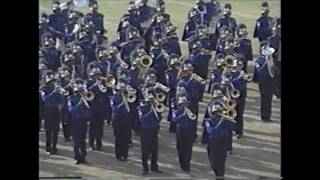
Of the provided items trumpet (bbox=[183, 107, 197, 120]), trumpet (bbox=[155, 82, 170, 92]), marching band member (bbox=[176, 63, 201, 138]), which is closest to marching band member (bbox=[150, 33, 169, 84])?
trumpet (bbox=[155, 82, 170, 92])

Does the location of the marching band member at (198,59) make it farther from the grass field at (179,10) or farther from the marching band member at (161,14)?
the grass field at (179,10)

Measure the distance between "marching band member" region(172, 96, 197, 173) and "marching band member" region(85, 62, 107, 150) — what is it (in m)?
1.14

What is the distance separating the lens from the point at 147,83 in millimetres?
14492

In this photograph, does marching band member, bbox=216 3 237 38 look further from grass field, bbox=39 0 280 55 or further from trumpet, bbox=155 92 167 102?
trumpet, bbox=155 92 167 102

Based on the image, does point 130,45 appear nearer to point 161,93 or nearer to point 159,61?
point 159,61

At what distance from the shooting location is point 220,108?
13797 mm

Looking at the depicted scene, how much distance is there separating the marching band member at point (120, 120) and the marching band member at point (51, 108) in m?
0.80

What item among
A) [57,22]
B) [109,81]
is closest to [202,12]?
[57,22]

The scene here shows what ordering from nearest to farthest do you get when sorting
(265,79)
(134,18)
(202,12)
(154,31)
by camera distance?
1. (265,79)
2. (154,31)
3. (134,18)
4. (202,12)

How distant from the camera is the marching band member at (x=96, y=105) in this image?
14.6 meters

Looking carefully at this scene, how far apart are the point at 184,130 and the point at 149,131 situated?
48cm
